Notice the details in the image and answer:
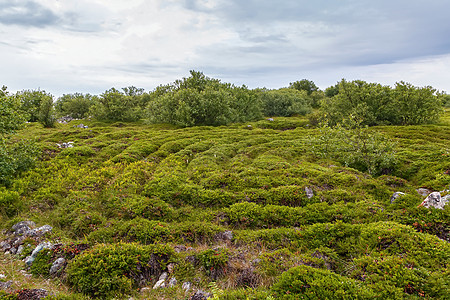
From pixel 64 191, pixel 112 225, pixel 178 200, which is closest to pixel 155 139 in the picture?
pixel 64 191

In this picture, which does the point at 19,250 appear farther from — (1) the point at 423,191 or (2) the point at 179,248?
(1) the point at 423,191

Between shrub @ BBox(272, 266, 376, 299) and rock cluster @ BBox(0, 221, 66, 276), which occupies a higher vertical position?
shrub @ BBox(272, 266, 376, 299)

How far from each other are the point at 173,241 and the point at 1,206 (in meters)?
Answer: 11.3

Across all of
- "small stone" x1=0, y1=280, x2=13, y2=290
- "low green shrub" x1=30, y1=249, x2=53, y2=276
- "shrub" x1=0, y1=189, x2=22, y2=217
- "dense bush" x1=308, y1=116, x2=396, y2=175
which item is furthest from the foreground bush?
"dense bush" x1=308, y1=116, x2=396, y2=175

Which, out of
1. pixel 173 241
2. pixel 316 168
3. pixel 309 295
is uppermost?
pixel 316 168

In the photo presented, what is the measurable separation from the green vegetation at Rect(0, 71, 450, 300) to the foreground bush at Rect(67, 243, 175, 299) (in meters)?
0.04

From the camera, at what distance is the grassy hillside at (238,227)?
27.3ft

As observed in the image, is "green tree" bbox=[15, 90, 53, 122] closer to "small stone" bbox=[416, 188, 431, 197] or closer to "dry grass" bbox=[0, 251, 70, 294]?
"dry grass" bbox=[0, 251, 70, 294]

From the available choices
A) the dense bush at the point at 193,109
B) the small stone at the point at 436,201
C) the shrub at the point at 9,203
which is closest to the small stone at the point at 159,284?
the shrub at the point at 9,203

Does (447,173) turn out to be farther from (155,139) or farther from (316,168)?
(155,139)

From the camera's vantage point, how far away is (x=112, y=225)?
42.6 ft

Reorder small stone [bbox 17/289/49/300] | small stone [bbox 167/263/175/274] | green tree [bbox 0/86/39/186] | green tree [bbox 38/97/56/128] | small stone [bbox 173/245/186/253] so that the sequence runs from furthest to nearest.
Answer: green tree [bbox 38/97/56/128] < green tree [bbox 0/86/39/186] < small stone [bbox 173/245/186/253] < small stone [bbox 167/263/175/274] < small stone [bbox 17/289/49/300]

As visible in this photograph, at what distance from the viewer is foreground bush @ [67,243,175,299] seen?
8758 mm

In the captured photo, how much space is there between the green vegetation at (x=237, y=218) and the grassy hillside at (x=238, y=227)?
0.06 meters
